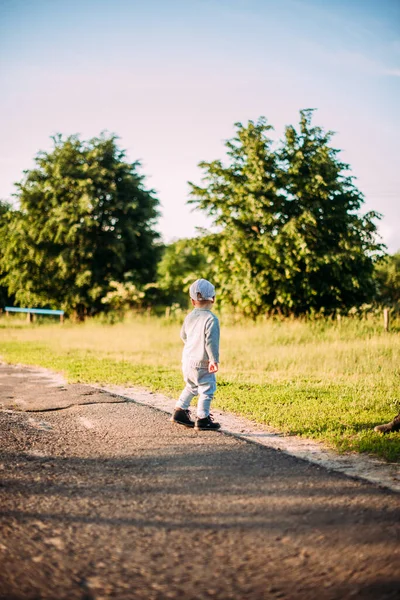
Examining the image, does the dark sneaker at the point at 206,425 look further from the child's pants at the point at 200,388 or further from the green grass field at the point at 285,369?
the green grass field at the point at 285,369

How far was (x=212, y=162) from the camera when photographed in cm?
2317

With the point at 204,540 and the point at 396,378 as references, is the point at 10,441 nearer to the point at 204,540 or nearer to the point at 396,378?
the point at 204,540

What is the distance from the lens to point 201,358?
605cm

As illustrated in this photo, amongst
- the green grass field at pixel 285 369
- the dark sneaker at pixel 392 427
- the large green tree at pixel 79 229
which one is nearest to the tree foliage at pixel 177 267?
the large green tree at pixel 79 229

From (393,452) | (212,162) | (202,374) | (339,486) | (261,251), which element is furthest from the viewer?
(212,162)

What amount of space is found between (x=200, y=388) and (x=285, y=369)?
5434mm

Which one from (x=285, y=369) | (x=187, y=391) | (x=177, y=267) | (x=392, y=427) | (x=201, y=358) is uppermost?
(x=177, y=267)

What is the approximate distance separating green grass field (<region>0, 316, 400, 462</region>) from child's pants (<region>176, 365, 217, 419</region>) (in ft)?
3.04

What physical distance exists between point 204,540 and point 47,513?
1125 millimetres

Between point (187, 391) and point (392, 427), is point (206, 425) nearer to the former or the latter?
point (187, 391)

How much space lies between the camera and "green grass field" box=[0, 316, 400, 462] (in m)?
6.42

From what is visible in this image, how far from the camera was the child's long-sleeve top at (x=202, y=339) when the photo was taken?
6008 millimetres

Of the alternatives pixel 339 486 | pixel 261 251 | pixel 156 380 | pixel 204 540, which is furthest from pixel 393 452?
pixel 261 251

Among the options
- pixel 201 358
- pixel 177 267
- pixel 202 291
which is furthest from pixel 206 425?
pixel 177 267
